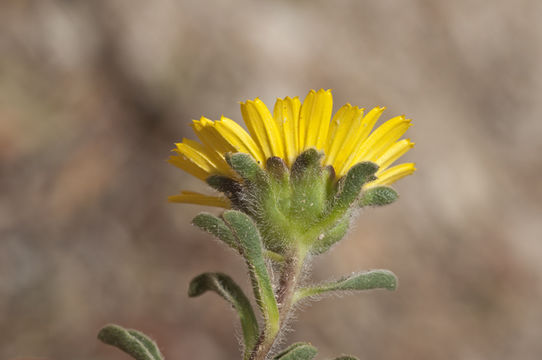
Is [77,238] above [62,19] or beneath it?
beneath

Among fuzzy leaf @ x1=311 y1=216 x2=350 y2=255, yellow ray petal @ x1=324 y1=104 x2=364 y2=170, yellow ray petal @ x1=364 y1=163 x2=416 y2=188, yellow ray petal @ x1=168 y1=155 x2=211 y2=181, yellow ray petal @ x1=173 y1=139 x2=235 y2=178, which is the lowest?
fuzzy leaf @ x1=311 y1=216 x2=350 y2=255

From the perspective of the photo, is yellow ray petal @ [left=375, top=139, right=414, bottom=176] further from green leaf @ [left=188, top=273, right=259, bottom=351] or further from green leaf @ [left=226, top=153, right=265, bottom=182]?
green leaf @ [left=188, top=273, right=259, bottom=351]

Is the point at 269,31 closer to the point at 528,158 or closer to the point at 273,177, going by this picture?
the point at 528,158

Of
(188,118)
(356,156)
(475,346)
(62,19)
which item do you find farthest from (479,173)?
(356,156)

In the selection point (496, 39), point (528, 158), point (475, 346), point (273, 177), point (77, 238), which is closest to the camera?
point (273, 177)

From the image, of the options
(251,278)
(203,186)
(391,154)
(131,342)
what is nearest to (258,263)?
(251,278)

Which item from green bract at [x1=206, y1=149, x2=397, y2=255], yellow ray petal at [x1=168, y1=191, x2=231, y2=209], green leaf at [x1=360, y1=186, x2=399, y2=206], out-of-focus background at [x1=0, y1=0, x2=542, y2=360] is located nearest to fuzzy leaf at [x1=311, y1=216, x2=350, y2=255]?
green bract at [x1=206, y1=149, x2=397, y2=255]

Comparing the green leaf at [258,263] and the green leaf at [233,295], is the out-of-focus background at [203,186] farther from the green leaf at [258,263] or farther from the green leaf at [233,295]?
the green leaf at [258,263]
